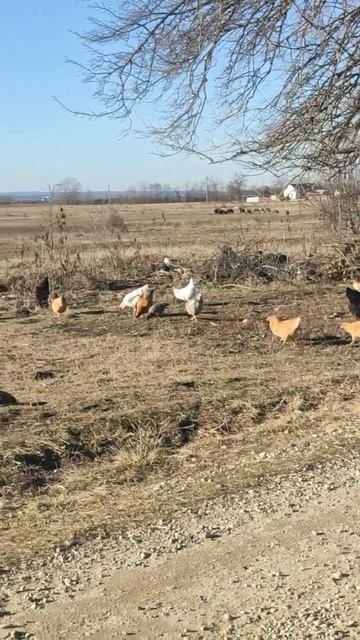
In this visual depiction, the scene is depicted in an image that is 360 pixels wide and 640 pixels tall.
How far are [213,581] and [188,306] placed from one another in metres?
8.28

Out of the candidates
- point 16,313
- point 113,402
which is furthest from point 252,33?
point 16,313

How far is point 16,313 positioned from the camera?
13.0 meters

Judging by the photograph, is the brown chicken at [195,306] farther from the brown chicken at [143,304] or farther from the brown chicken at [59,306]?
the brown chicken at [59,306]

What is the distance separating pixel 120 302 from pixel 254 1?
7.93 m

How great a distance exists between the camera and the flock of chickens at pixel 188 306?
9867mm

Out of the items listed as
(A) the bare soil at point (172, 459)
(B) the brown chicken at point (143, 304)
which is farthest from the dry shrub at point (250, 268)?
(B) the brown chicken at point (143, 304)

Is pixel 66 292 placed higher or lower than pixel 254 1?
lower

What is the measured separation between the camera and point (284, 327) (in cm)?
989

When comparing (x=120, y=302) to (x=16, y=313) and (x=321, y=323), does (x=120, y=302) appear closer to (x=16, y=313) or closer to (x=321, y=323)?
(x=16, y=313)

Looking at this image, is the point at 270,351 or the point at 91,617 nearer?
the point at 91,617

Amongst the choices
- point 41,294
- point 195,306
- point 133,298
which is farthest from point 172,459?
point 41,294

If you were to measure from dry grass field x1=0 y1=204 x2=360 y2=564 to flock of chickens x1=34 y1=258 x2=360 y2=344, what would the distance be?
186mm

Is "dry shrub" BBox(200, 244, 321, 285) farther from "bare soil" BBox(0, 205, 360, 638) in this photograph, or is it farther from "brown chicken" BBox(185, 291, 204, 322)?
"brown chicken" BBox(185, 291, 204, 322)

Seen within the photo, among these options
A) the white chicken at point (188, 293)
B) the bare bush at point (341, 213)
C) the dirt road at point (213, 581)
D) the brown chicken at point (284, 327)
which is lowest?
the dirt road at point (213, 581)
